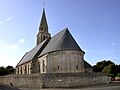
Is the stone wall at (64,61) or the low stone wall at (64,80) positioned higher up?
the stone wall at (64,61)

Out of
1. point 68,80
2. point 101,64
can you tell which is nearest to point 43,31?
point 68,80

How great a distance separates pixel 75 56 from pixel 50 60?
4.90 m

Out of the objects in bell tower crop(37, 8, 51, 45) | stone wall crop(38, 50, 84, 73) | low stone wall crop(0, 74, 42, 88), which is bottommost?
low stone wall crop(0, 74, 42, 88)

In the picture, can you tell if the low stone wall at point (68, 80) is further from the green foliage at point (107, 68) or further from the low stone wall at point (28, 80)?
the green foliage at point (107, 68)

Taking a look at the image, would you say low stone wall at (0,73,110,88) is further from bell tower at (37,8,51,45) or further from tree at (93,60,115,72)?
tree at (93,60,115,72)

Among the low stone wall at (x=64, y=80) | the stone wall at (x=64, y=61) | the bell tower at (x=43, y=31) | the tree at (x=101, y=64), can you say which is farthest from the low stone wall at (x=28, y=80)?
the tree at (x=101, y=64)

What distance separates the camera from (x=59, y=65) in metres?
35.2

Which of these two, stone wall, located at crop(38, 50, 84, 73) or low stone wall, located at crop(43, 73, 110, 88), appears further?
stone wall, located at crop(38, 50, 84, 73)

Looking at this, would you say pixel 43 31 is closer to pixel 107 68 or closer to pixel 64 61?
pixel 64 61

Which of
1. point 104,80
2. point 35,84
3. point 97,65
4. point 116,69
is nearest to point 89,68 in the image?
point 104,80

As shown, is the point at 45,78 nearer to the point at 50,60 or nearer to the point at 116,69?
the point at 50,60

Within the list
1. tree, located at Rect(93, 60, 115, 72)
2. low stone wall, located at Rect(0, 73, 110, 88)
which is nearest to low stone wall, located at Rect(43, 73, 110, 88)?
low stone wall, located at Rect(0, 73, 110, 88)

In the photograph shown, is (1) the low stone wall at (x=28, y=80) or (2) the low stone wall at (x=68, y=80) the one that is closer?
(2) the low stone wall at (x=68, y=80)

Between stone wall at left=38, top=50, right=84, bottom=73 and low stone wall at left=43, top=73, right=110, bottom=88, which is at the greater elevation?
stone wall at left=38, top=50, right=84, bottom=73
